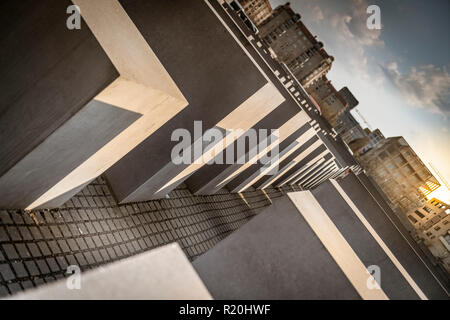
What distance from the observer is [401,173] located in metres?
63.1

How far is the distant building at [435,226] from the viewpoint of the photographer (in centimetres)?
5553

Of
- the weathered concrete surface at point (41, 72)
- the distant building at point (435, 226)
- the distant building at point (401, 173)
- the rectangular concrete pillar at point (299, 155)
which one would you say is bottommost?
the distant building at point (435, 226)

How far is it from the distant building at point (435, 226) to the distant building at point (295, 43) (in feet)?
103

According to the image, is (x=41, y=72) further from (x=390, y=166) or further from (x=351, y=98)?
(x=351, y=98)

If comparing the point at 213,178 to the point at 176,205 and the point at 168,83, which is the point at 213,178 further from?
the point at 168,83

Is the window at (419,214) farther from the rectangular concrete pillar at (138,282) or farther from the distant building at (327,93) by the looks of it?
the rectangular concrete pillar at (138,282)

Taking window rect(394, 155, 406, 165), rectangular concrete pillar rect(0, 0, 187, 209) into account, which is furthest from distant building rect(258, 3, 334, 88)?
rectangular concrete pillar rect(0, 0, 187, 209)

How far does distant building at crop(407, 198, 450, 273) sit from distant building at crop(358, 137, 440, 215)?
62.7 inches

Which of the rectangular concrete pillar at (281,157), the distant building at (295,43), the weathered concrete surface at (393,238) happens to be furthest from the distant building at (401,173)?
the weathered concrete surface at (393,238)

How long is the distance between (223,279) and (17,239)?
2.71 metres

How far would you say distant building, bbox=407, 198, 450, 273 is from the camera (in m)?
55.5

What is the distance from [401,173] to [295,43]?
30.0 metres

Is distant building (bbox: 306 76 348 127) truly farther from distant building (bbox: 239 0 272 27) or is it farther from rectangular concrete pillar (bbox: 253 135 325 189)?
rectangular concrete pillar (bbox: 253 135 325 189)

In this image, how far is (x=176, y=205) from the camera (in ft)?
28.4
